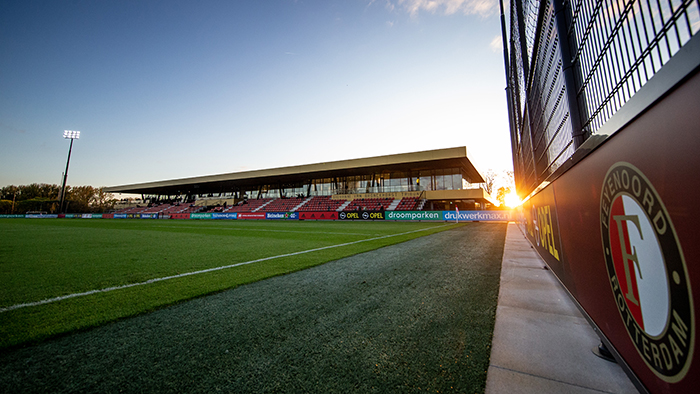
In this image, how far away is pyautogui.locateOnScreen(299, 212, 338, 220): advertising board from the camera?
29.4 metres

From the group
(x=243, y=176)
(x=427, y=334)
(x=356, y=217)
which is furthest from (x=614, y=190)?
(x=243, y=176)

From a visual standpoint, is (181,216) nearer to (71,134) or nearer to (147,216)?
(147,216)

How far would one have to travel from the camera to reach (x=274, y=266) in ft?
16.5

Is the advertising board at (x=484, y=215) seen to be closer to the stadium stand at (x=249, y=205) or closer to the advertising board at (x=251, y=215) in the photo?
Result: the advertising board at (x=251, y=215)

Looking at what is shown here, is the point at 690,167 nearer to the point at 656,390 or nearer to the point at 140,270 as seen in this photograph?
the point at 656,390

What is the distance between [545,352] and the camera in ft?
6.17

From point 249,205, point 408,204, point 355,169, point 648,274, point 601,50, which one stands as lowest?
point 648,274

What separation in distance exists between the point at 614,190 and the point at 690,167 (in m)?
0.61

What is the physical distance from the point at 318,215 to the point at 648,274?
29.1 m

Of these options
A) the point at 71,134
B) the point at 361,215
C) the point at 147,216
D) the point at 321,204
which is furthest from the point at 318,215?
the point at 71,134

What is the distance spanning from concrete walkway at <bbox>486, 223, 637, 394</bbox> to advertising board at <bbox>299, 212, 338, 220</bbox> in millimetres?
26393

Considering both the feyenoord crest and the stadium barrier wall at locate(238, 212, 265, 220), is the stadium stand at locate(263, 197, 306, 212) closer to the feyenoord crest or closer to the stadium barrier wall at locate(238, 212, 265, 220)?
Answer: the stadium barrier wall at locate(238, 212, 265, 220)

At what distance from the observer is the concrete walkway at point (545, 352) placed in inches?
59.5

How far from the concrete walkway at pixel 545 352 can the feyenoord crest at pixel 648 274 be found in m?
0.45
